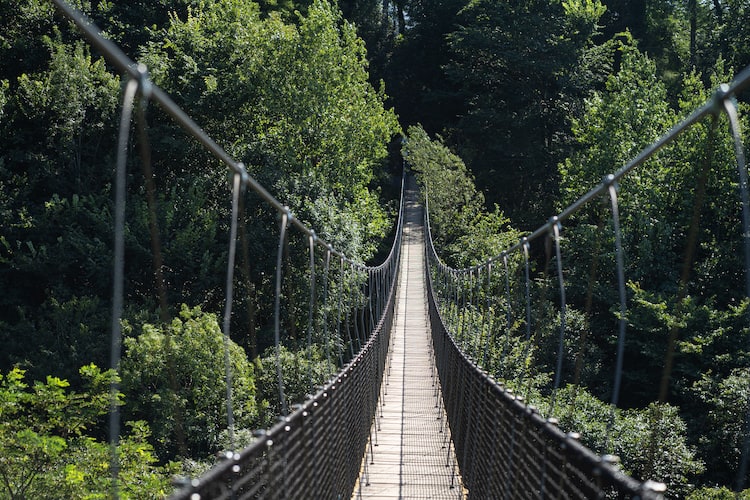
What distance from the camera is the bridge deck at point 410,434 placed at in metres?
5.06

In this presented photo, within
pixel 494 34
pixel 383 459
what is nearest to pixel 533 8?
pixel 494 34

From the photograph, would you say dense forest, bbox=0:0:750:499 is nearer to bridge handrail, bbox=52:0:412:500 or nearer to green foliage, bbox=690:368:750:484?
green foliage, bbox=690:368:750:484

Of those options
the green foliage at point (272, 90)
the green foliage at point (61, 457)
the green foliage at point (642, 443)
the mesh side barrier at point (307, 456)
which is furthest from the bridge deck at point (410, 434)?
the green foliage at point (272, 90)

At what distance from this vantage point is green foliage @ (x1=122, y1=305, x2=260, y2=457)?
34.9 feet

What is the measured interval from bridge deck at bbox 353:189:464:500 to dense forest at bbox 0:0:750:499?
59.3 inches

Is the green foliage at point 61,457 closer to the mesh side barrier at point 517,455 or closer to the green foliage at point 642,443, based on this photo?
the mesh side barrier at point 517,455

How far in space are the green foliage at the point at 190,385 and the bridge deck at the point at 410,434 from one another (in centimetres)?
214

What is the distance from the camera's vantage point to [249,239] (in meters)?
14.5

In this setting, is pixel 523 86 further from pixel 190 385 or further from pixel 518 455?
pixel 518 455

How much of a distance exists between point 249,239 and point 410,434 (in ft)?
27.7

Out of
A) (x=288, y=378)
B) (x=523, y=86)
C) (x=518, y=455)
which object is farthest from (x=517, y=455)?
(x=523, y=86)

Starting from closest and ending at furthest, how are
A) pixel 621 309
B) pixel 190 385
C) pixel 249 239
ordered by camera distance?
1. pixel 621 309
2. pixel 190 385
3. pixel 249 239

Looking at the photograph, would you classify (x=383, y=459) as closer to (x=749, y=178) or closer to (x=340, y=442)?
(x=340, y=442)

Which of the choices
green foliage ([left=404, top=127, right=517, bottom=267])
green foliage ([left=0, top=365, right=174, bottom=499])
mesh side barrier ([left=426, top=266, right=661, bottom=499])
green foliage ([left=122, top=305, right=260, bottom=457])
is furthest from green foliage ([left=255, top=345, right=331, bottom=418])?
mesh side barrier ([left=426, top=266, right=661, bottom=499])
